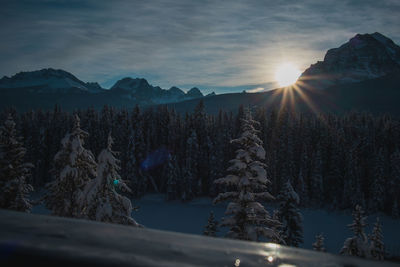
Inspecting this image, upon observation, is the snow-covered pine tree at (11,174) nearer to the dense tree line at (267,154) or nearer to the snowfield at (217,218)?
the snowfield at (217,218)

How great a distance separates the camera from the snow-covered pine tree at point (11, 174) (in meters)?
15.5

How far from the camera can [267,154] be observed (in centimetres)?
5662

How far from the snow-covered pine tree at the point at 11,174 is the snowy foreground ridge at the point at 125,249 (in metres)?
15.8

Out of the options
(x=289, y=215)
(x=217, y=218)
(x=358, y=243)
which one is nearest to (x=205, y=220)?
(x=217, y=218)

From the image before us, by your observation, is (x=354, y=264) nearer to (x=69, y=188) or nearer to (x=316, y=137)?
(x=69, y=188)

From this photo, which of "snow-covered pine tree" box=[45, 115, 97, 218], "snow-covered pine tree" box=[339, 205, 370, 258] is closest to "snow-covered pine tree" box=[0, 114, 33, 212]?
"snow-covered pine tree" box=[45, 115, 97, 218]

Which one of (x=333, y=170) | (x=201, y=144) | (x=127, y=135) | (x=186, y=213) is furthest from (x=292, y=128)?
(x=127, y=135)

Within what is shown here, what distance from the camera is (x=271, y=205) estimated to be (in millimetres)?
53281

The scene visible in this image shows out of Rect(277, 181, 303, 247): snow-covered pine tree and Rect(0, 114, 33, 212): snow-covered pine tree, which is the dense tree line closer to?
Rect(277, 181, 303, 247): snow-covered pine tree

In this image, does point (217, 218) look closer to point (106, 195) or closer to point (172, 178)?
point (172, 178)

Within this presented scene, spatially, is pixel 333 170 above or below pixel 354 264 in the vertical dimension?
below

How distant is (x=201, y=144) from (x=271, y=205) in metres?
16.9

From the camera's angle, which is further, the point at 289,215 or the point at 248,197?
the point at 289,215

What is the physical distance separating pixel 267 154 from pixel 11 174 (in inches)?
1819
